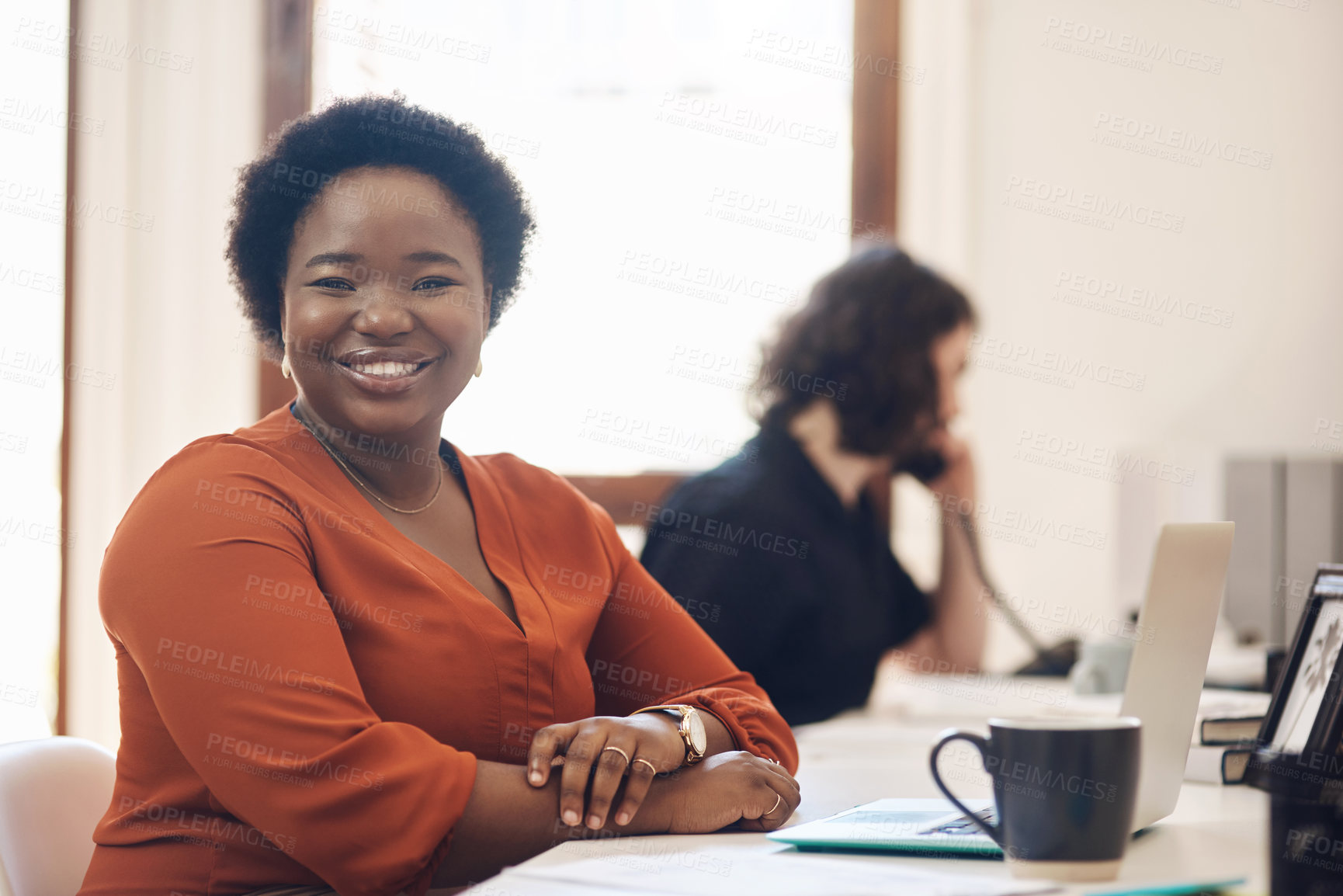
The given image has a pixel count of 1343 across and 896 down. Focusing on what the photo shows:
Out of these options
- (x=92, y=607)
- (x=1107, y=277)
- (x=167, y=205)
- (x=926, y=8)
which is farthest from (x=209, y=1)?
(x=1107, y=277)

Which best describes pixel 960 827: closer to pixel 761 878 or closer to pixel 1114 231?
pixel 761 878

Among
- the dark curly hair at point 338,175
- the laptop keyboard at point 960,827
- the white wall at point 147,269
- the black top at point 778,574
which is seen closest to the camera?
the laptop keyboard at point 960,827

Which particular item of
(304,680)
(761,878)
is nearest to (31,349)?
(304,680)

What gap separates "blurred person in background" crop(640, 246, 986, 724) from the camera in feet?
6.11

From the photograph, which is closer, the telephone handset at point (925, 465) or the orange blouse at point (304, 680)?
the orange blouse at point (304, 680)

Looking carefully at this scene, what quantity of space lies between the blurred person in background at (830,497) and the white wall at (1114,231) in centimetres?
53

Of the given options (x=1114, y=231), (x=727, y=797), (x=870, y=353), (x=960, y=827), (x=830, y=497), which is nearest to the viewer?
(x=960, y=827)

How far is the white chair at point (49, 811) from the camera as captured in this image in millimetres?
999

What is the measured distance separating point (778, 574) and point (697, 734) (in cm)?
92

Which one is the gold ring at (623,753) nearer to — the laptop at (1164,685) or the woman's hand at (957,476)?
the laptop at (1164,685)

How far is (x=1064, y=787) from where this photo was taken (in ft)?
2.12

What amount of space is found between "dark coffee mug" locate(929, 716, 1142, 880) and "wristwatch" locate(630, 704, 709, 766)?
353 mm

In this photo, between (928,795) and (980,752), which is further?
(928,795)

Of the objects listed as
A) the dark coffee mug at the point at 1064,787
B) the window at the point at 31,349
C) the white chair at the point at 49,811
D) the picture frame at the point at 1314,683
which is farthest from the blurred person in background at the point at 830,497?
the window at the point at 31,349
